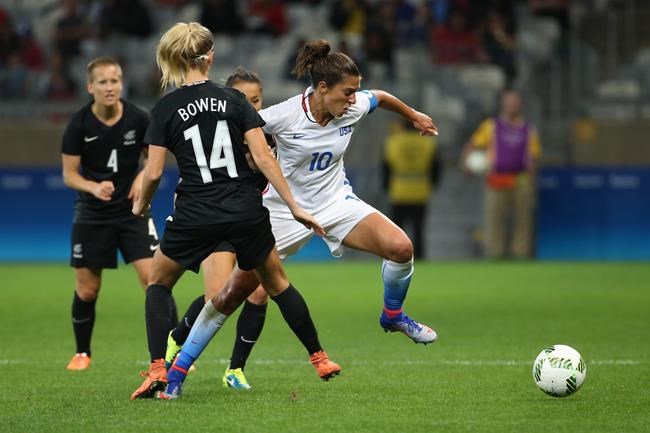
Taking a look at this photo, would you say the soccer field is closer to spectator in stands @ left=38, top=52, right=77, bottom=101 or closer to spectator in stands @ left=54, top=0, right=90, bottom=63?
spectator in stands @ left=38, top=52, right=77, bottom=101

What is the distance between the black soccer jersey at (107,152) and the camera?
9.32m

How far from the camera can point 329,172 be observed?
27.3 feet

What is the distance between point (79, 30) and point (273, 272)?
15827mm

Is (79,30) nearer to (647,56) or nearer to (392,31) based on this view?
(392,31)

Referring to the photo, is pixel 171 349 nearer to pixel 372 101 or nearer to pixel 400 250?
pixel 400 250

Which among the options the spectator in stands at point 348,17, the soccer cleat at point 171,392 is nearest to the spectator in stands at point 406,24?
the spectator in stands at point 348,17

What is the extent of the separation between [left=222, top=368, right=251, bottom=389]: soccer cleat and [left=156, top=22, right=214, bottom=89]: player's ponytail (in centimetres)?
193

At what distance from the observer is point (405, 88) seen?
20312 mm

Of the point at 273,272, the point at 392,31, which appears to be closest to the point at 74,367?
the point at 273,272

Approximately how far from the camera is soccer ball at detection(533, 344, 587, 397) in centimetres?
739

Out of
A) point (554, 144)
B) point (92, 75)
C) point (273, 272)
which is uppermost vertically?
point (92, 75)

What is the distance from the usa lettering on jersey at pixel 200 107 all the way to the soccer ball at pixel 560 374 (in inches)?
91.3

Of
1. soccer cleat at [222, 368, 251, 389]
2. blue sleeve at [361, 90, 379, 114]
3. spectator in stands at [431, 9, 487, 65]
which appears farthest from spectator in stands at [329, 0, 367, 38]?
soccer cleat at [222, 368, 251, 389]

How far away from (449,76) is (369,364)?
11954 millimetres
